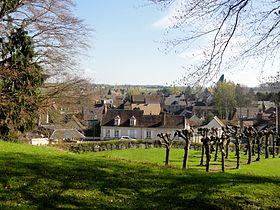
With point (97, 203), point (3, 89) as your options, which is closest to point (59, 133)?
point (3, 89)

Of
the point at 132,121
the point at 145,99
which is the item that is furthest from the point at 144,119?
the point at 145,99

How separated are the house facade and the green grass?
47.7 meters

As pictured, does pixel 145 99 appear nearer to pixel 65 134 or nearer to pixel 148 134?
pixel 148 134

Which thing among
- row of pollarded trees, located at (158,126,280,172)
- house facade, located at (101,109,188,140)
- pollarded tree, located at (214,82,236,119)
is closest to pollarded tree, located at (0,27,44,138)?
row of pollarded trees, located at (158,126,280,172)

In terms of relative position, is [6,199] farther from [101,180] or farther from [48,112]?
[48,112]

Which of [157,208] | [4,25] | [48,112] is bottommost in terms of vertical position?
[157,208]

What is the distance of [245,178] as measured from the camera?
40.7 ft

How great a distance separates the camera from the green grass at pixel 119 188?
28.1 ft

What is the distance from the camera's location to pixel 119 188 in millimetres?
→ 9789

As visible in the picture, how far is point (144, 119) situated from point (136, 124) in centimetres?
138

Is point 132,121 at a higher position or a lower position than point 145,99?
lower

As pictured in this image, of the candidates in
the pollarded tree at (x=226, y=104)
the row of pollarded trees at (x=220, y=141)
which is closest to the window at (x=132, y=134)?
the row of pollarded trees at (x=220, y=141)

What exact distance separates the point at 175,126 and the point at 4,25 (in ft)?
129

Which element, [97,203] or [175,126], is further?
[175,126]
